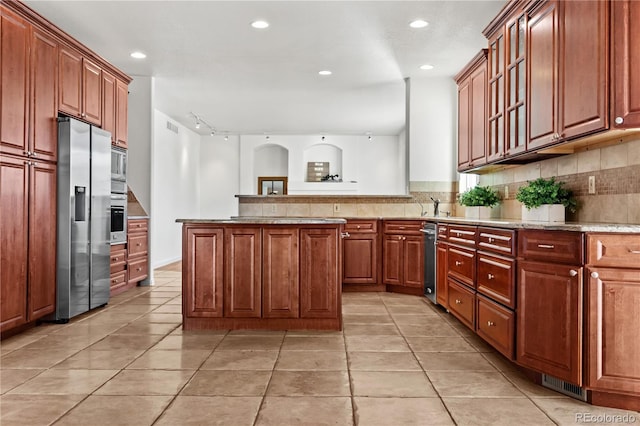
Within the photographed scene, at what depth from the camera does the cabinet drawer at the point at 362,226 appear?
5672mm

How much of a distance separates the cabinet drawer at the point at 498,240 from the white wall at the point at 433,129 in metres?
2.87

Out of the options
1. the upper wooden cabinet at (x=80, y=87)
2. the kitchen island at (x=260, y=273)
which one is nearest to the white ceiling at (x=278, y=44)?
the upper wooden cabinet at (x=80, y=87)

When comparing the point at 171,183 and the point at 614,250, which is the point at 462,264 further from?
the point at 171,183

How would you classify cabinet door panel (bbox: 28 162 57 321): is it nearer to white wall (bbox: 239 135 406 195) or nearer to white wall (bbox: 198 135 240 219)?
white wall (bbox: 198 135 240 219)

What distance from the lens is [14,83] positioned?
3.46 m

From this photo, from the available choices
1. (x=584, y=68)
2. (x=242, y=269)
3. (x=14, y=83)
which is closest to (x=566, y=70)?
(x=584, y=68)

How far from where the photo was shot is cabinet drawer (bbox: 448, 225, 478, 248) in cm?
351

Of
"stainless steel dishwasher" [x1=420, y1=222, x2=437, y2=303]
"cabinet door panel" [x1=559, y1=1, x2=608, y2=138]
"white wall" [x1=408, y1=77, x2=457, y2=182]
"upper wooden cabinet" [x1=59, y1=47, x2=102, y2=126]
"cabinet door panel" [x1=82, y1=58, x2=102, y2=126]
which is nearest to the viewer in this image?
"cabinet door panel" [x1=559, y1=1, x2=608, y2=138]

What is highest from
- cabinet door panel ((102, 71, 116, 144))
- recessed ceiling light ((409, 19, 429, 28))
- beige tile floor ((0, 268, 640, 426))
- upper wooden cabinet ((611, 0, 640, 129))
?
recessed ceiling light ((409, 19, 429, 28))

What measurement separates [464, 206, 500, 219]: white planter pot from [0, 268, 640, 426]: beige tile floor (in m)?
1.21

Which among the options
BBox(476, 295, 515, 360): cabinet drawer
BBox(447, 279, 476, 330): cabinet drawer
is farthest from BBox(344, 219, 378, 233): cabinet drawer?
BBox(476, 295, 515, 360): cabinet drawer

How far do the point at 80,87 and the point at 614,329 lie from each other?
4.51 m

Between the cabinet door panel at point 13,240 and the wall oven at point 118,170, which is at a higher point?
the wall oven at point 118,170

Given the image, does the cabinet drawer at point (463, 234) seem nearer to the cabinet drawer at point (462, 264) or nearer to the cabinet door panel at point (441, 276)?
the cabinet drawer at point (462, 264)
